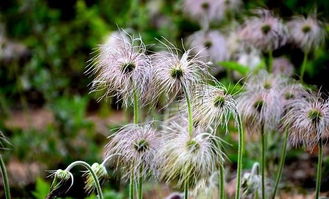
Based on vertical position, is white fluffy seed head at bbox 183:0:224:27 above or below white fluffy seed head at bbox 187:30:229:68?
above

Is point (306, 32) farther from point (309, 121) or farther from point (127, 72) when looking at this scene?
point (127, 72)

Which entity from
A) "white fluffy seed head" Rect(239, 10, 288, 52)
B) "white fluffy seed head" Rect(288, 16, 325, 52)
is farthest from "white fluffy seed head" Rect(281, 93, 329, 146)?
"white fluffy seed head" Rect(288, 16, 325, 52)

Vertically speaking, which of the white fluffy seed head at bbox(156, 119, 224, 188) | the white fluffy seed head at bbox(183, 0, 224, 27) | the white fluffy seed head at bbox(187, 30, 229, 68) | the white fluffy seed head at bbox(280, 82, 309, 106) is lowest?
the white fluffy seed head at bbox(156, 119, 224, 188)

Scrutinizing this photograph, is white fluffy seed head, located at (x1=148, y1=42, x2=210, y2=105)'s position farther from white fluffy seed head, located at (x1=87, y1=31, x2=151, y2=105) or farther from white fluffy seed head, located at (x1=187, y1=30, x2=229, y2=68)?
white fluffy seed head, located at (x1=187, y1=30, x2=229, y2=68)

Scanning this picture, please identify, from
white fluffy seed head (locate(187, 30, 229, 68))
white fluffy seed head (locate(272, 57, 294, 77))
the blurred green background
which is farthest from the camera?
the blurred green background

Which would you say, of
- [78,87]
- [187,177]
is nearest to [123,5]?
[78,87]

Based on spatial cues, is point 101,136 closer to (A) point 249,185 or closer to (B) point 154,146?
(A) point 249,185

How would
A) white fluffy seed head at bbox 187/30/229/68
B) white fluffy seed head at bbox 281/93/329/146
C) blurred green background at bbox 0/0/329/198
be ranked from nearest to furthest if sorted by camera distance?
white fluffy seed head at bbox 281/93/329/146 → white fluffy seed head at bbox 187/30/229/68 → blurred green background at bbox 0/0/329/198
